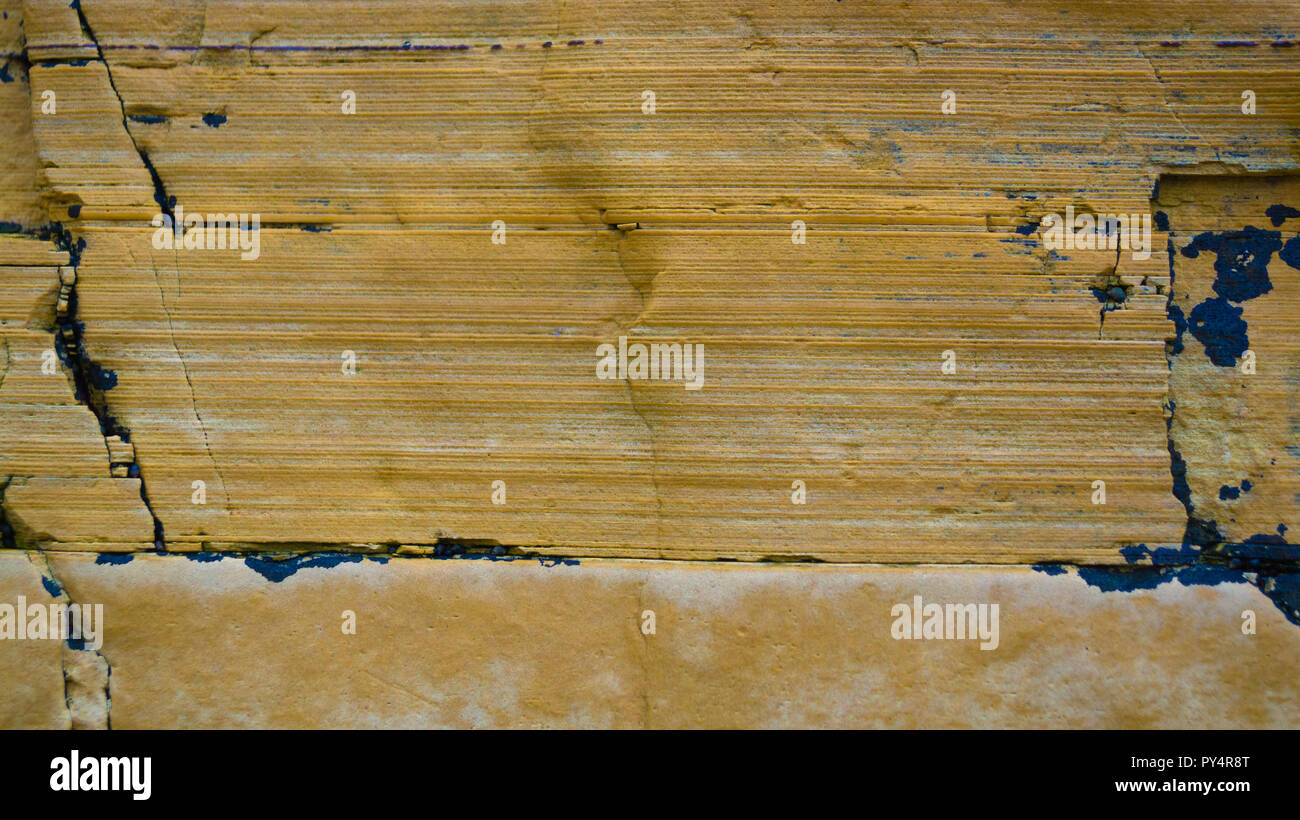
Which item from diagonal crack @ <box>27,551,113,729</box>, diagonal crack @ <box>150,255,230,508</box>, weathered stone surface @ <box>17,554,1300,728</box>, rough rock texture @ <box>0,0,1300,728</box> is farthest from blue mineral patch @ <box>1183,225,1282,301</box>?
diagonal crack @ <box>27,551,113,729</box>

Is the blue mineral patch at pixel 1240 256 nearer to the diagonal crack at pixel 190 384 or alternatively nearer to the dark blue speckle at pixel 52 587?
the diagonal crack at pixel 190 384

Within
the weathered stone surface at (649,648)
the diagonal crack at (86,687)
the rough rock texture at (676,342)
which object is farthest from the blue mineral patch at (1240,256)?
the diagonal crack at (86,687)

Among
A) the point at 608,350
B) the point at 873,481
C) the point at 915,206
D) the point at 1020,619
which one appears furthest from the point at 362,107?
the point at 1020,619

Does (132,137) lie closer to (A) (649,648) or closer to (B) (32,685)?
(B) (32,685)

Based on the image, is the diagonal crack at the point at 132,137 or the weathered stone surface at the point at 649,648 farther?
the diagonal crack at the point at 132,137

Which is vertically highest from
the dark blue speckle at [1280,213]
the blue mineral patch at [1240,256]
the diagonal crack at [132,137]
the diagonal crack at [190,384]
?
the diagonal crack at [132,137]

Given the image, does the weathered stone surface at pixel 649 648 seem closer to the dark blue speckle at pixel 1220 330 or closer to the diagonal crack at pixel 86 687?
the diagonal crack at pixel 86 687

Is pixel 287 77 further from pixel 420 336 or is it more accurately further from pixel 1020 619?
pixel 1020 619

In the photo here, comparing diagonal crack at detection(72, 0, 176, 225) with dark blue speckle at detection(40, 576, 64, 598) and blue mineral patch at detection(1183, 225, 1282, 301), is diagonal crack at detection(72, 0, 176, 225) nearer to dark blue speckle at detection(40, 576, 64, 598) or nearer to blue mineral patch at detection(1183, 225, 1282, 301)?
dark blue speckle at detection(40, 576, 64, 598)

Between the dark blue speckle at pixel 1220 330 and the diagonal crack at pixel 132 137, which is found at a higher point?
the diagonal crack at pixel 132 137

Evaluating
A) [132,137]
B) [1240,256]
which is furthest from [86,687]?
[1240,256]
